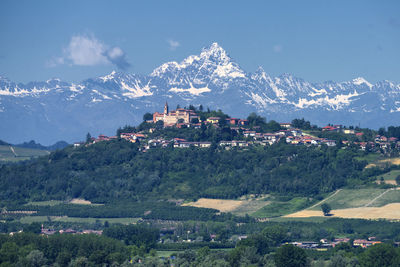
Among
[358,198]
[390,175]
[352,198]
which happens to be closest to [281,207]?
[352,198]

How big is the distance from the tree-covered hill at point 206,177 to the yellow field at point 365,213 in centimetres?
1458

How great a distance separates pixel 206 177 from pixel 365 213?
43.0m

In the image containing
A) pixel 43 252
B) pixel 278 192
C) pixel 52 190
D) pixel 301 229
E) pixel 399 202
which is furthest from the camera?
pixel 52 190

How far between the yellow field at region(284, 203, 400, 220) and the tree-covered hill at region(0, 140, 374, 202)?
14.6m

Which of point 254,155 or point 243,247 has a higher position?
point 254,155

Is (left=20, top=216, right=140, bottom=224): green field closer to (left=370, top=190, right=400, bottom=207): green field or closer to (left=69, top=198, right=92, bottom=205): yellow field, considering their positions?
(left=69, top=198, right=92, bottom=205): yellow field

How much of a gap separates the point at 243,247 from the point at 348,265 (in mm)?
14723

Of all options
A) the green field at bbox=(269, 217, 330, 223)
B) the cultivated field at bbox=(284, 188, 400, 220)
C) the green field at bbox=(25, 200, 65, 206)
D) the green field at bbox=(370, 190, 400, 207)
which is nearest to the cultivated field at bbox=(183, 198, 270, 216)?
the green field at bbox=(269, 217, 330, 223)

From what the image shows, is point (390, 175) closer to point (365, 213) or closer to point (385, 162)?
point (385, 162)

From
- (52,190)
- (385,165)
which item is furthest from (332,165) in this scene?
(52,190)

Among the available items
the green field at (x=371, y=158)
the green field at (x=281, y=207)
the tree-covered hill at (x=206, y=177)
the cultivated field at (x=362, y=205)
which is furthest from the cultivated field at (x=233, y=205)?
the green field at (x=371, y=158)

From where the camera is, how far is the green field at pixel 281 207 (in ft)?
527

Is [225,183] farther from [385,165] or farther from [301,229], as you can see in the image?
[301,229]

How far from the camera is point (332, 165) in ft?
604
